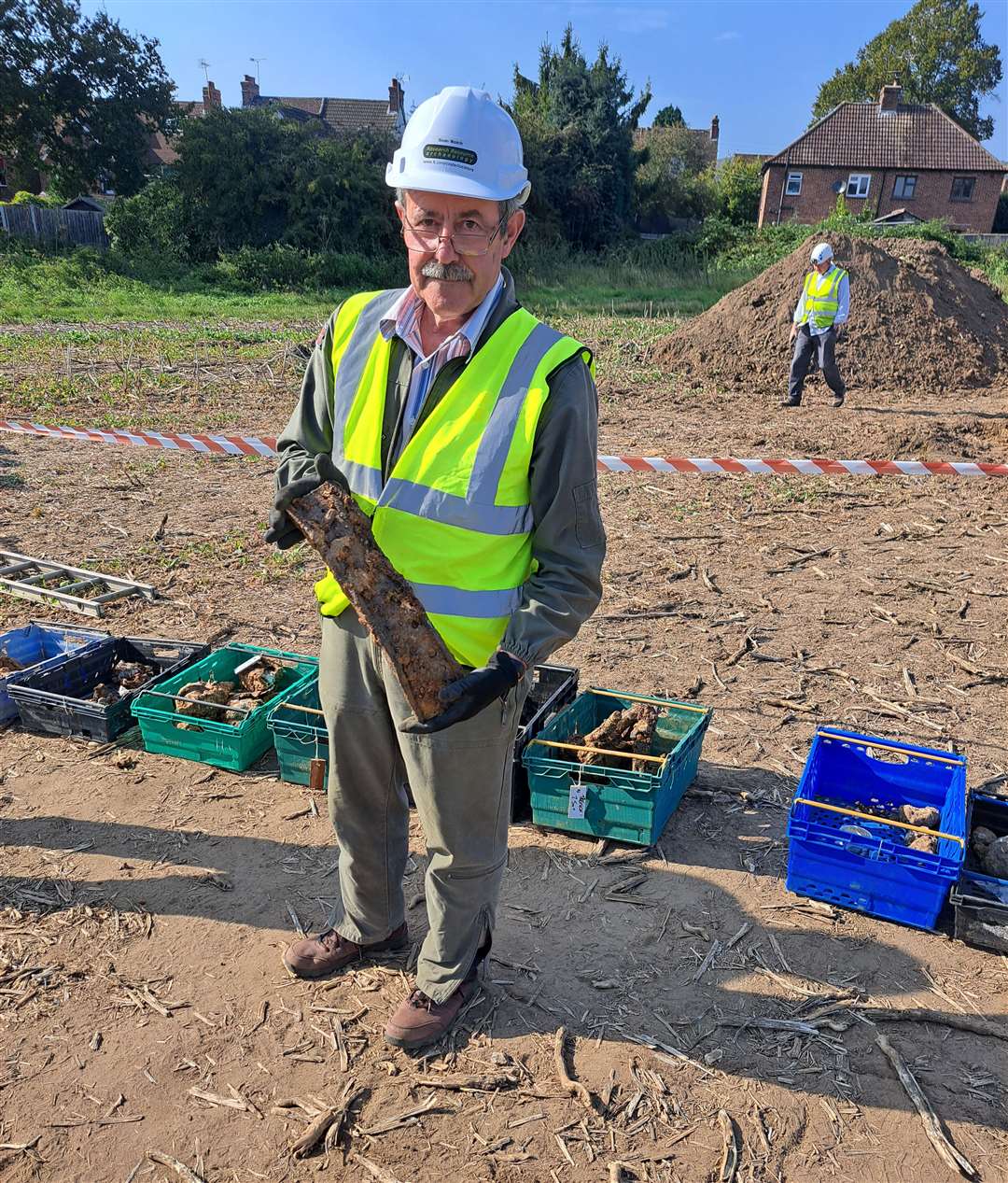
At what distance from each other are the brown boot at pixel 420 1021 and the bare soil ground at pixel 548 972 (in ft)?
0.26

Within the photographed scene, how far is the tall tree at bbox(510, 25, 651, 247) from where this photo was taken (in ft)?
129

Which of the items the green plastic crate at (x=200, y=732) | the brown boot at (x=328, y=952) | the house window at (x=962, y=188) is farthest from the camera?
the house window at (x=962, y=188)

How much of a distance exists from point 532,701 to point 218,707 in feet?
5.52

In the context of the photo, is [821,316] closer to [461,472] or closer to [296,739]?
[296,739]

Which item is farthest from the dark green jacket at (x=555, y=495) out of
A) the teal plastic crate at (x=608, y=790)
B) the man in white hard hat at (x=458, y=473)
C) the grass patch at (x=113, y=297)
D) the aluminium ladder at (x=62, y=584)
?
the grass patch at (x=113, y=297)

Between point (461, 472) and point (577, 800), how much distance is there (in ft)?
7.03

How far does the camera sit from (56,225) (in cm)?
3259

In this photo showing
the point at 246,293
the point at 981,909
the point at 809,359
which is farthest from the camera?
the point at 246,293

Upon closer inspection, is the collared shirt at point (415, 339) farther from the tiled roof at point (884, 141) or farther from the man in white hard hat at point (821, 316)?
the tiled roof at point (884, 141)

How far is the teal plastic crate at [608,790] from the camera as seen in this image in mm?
4062

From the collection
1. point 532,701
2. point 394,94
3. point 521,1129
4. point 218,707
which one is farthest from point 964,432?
point 394,94

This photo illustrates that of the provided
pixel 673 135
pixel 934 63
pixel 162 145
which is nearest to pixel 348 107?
pixel 162 145

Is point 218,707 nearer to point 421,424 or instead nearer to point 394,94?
point 421,424

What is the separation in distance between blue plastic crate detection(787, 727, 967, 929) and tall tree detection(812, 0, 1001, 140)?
7341cm
